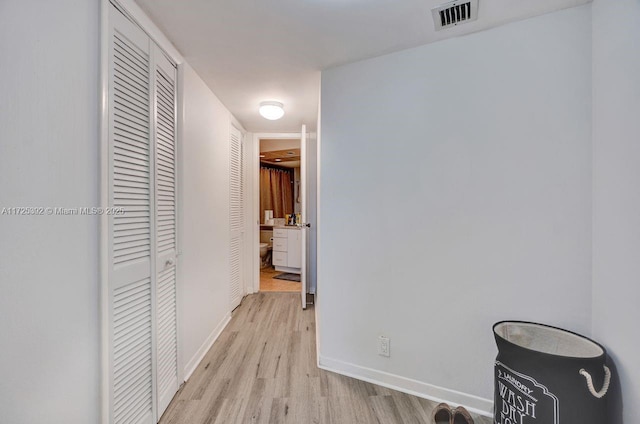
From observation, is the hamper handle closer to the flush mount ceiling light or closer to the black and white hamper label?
the black and white hamper label

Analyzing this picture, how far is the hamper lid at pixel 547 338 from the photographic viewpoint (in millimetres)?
1271

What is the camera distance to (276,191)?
20.7 ft

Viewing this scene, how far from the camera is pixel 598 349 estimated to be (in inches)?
46.5

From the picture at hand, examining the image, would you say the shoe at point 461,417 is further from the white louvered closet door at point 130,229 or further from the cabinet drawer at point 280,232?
the cabinet drawer at point 280,232

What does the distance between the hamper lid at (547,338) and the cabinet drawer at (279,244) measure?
3.70m

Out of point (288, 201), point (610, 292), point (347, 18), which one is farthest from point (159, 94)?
point (288, 201)

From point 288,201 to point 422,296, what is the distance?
17.0ft

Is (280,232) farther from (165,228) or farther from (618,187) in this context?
(618,187)

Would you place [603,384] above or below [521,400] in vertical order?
above

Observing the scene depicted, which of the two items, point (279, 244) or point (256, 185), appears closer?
point (256, 185)

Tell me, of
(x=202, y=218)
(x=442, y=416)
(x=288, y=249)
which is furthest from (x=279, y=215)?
(x=442, y=416)

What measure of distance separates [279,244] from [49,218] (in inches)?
156

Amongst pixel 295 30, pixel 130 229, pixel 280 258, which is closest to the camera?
pixel 130 229

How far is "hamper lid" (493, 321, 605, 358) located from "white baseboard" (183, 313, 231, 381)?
1978 millimetres
